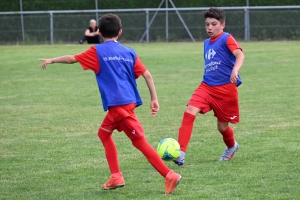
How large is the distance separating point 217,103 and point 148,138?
1.85m

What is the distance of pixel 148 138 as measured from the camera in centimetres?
862

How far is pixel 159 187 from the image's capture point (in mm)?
5832

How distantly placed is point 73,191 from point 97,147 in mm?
2338

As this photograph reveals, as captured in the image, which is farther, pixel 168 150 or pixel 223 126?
pixel 223 126

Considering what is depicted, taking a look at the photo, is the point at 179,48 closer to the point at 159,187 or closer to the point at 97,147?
the point at 97,147

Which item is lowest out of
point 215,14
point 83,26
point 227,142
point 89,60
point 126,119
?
point 83,26

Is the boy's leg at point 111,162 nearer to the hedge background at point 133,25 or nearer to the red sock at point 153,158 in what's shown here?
the red sock at point 153,158

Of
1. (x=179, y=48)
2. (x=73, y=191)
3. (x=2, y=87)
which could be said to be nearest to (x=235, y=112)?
(x=73, y=191)

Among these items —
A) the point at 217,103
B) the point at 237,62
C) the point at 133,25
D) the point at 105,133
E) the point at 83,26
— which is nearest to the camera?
the point at 105,133

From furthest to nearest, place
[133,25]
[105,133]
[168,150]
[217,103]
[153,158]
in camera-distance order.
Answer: [133,25], [217,103], [168,150], [105,133], [153,158]

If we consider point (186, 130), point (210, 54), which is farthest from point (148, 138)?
point (210, 54)

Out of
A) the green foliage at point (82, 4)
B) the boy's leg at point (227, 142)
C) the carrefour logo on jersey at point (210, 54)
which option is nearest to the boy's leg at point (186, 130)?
the boy's leg at point (227, 142)

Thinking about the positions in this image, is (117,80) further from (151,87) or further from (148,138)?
(148,138)

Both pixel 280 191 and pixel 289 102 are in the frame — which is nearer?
pixel 280 191
